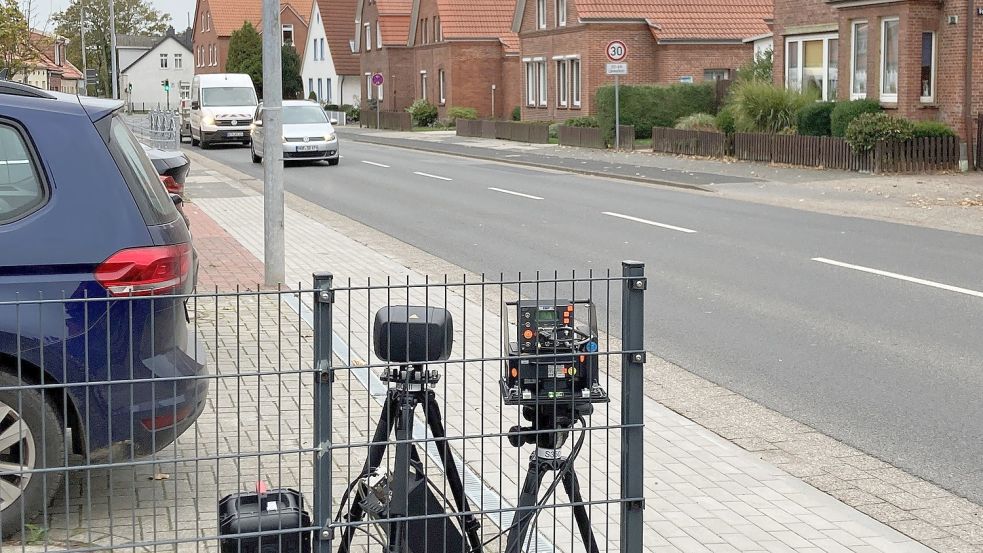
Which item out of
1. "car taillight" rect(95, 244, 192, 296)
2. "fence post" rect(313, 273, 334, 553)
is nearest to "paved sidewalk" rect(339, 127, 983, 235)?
"car taillight" rect(95, 244, 192, 296)

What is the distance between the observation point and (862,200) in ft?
69.6

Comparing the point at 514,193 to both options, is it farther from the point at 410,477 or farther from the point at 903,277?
the point at 410,477

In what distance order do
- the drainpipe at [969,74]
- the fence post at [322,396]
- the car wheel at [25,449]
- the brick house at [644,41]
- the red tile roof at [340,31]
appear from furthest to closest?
the red tile roof at [340,31], the brick house at [644,41], the drainpipe at [969,74], the car wheel at [25,449], the fence post at [322,396]

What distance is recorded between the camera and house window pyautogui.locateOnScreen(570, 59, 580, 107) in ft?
160

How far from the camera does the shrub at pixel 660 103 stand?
40.0 m

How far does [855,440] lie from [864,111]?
891 inches

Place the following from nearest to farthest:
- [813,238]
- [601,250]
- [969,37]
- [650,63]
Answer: [601,250] < [813,238] < [969,37] < [650,63]

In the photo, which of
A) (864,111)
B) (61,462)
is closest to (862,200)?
(864,111)

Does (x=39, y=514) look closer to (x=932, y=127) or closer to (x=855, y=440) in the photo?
(x=855, y=440)

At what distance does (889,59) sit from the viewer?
1158 inches

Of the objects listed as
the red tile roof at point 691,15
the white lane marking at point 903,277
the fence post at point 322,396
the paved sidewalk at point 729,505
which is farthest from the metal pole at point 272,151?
the red tile roof at point 691,15

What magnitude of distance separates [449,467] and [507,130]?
42.2m

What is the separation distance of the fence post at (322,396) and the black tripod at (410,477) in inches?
7.9

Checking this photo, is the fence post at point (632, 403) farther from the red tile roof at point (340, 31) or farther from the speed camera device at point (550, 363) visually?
the red tile roof at point (340, 31)
